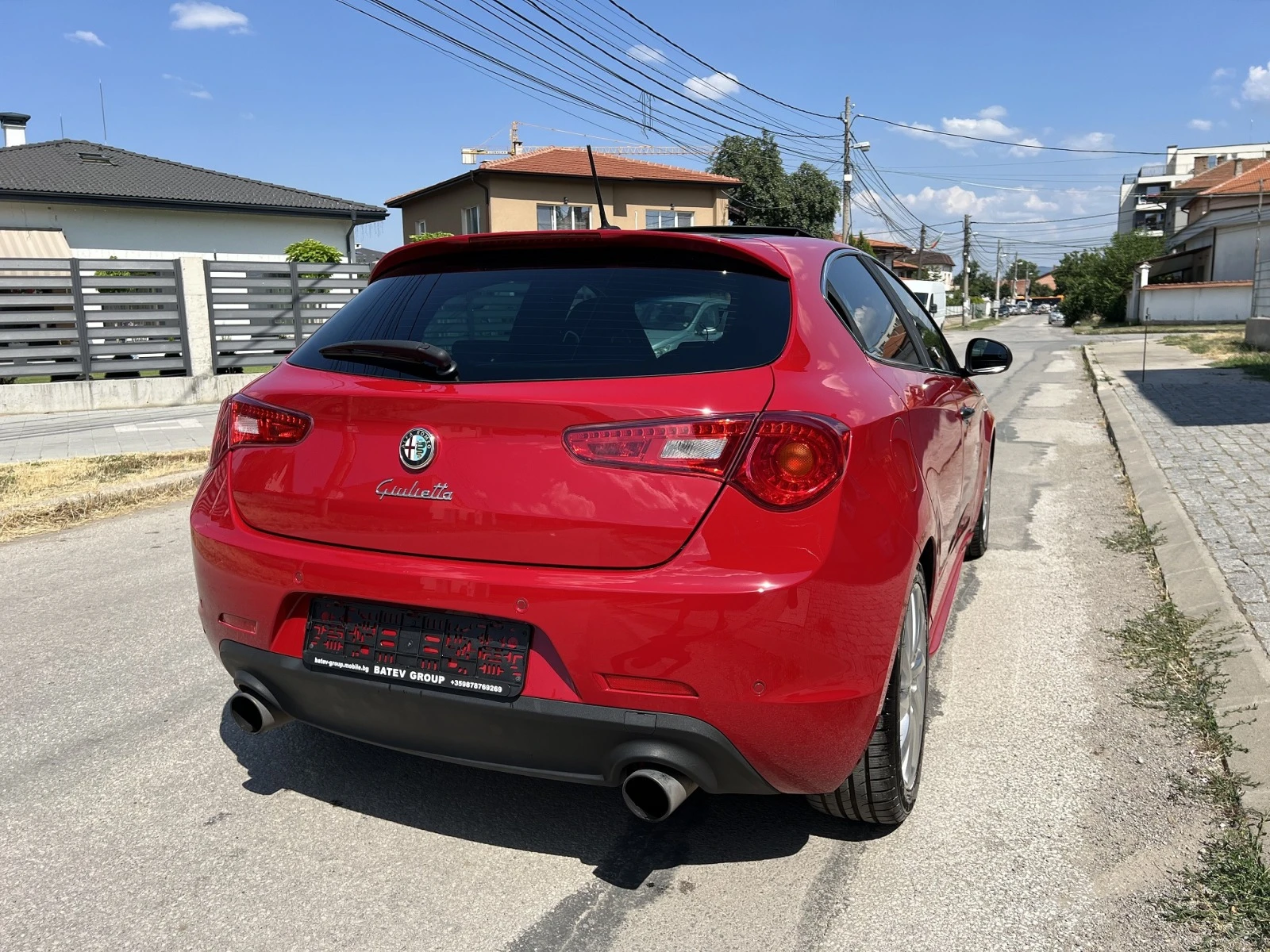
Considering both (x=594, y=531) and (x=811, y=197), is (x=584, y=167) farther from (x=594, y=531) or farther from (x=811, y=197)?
(x=594, y=531)

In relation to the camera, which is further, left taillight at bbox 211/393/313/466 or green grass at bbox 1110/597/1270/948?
left taillight at bbox 211/393/313/466

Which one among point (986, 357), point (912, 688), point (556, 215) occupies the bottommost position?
Result: point (912, 688)

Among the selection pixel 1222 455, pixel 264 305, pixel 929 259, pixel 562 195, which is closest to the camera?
pixel 1222 455

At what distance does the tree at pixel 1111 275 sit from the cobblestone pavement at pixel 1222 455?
151ft

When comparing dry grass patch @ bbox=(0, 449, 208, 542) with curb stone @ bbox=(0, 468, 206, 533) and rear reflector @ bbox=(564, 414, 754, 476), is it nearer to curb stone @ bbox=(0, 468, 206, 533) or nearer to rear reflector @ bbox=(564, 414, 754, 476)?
curb stone @ bbox=(0, 468, 206, 533)

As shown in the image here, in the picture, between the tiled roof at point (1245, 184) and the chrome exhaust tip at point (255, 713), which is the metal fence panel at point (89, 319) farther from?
the tiled roof at point (1245, 184)

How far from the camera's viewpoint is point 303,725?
11.3 feet

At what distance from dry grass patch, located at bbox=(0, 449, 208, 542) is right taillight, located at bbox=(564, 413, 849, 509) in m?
5.66

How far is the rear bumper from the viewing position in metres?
2.21

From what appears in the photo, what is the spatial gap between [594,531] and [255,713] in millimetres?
1165

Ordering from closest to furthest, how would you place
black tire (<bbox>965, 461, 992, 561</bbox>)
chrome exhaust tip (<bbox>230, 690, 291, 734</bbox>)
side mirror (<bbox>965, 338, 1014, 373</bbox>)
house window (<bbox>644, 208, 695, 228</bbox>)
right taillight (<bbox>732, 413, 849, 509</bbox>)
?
right taillight (<bbox>732, 413, 849, 509</bbox>) → chrome exhaust tip (<bbox>230, 690, 291, 734</bbox>) → side mirror (<bbox>965, 338, 1014, 373</bbox>) → black tire (<bbox>965, 461, 992, 561</bbox>) → house window (<bbox>644, 208, 695, 228</bbox>)

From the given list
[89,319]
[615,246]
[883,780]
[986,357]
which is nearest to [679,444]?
[615,246]

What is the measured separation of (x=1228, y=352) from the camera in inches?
848

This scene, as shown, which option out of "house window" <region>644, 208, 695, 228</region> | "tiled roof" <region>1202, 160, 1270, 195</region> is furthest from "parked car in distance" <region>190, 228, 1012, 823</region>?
"tiled roof" <region>1202, 160, 1270, 195</region>
